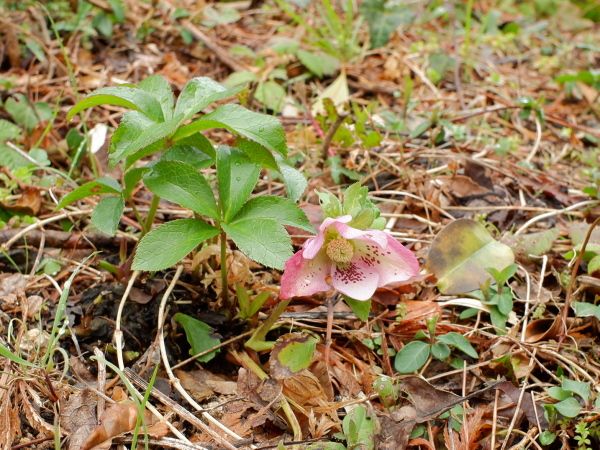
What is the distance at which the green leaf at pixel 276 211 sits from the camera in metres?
1.41

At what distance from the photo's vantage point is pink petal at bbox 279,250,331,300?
1.37m

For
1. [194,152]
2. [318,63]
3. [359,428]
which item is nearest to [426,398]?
[359,428]

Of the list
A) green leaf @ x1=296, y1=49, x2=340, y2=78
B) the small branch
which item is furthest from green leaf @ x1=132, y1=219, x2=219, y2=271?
green leaf @ x1=296, y1=49, x2=340, y2=78

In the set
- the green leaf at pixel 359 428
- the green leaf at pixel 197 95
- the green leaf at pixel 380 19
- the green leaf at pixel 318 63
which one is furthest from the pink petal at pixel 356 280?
the green leaf at pixel 380 19

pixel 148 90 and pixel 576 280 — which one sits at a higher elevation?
pixel 148 90

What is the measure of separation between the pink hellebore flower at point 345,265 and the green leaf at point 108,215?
1.38 feet

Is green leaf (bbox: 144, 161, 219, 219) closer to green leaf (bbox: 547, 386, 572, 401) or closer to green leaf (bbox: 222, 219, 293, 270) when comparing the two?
green leaf (bbox: 222, 219, 293, 270)

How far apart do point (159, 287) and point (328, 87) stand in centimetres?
140

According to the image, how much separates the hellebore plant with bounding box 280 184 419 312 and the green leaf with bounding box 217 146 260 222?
166 millimetres

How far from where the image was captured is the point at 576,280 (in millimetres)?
1790

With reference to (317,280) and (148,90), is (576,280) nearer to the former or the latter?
(317,280)

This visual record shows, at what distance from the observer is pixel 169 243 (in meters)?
1.35

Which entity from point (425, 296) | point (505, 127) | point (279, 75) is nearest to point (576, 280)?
point (425, 296)

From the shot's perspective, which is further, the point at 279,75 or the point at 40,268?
the point at 279,75
